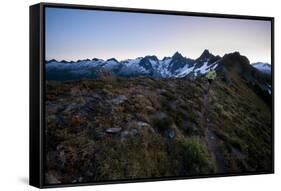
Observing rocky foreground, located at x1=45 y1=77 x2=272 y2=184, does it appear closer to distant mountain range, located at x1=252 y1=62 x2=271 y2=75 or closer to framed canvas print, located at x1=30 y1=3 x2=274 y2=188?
framed canvas print, located at x1=30 y1=3 x2=274 y2=188

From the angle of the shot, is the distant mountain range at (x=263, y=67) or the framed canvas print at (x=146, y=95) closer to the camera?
the framed canvas print at (x=146, y=95)

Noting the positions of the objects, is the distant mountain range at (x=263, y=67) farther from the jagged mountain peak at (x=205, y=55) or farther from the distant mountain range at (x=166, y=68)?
the jagged mountain peak at (x=205, y=55)

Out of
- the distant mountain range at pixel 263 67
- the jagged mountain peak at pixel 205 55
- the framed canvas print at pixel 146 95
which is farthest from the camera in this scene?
the distant mountain range at pixel 263 67

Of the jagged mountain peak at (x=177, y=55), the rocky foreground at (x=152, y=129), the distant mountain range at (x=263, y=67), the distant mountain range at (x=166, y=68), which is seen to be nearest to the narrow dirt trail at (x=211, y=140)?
the rocky foreground at (x=152, y=129)

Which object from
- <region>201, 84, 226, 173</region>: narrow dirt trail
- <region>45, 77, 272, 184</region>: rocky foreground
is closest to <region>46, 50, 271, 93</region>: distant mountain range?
<region>45, 77, 272, 184</region>: rocky foreground

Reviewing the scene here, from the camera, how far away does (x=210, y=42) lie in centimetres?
1096

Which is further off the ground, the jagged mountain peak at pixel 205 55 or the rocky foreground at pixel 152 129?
the jagged mountain peak at pixel 205 55

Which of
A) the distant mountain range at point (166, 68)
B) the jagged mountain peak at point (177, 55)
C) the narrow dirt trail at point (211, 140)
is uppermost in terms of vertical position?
the jagged mountain peak at point (177, 55)

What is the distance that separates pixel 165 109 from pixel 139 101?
1.40 feet

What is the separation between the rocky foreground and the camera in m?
9.60

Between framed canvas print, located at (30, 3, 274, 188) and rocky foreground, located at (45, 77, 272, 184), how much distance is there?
0.05 ft

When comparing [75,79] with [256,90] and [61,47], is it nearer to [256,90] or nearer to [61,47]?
[61,47]

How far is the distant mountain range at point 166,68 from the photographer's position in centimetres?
973

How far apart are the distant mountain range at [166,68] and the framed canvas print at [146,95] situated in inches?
0.6
